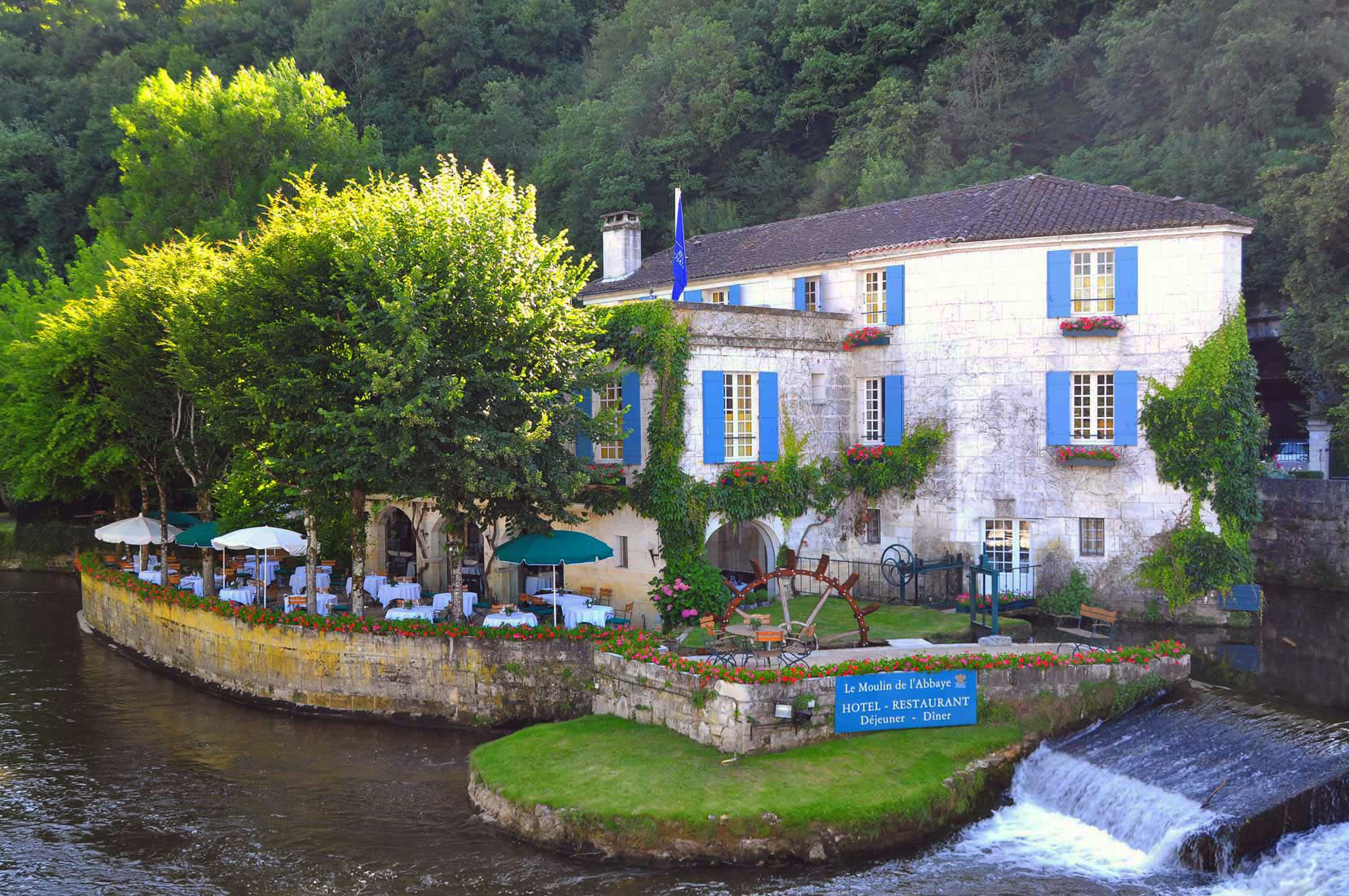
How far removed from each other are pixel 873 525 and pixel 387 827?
1731 centimetres

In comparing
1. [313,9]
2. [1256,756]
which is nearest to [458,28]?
[313,9]

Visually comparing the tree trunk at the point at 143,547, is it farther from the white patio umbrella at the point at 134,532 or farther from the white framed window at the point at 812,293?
the white framed window at the point at 812,293

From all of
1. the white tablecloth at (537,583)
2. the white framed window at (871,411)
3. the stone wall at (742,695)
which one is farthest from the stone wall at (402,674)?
the white framed window at (871,411)

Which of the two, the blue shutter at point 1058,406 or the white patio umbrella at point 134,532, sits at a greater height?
the blue shutter at point 1058,406

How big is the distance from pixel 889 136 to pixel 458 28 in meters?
35.6

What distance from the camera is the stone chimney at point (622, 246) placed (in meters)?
41.9

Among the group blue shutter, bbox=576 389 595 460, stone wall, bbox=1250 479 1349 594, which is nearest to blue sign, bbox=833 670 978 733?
blue shutter, bbox=576 389 595 460

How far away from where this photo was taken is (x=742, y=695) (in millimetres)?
18516

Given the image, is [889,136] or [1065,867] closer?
[1065,867]

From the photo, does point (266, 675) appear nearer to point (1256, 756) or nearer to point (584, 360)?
point (584, 360)

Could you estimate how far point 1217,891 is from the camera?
15508mm

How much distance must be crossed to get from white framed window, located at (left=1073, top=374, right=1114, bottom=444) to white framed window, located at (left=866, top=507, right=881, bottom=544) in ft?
19.0

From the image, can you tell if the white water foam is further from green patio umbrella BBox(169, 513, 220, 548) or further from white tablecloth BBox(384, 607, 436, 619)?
green patio umbrella BBox(169, 513, 220, 548)

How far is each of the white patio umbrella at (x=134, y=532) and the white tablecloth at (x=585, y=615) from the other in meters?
14.9
